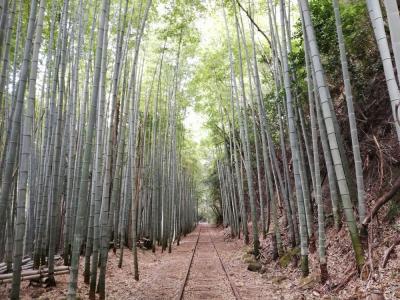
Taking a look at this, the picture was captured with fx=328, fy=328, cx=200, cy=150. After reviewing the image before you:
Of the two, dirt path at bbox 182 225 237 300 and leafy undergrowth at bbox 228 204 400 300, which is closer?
leafy undergrowth at bbox 228 204 400 300

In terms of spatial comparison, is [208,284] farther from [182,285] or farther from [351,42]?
[351,42]

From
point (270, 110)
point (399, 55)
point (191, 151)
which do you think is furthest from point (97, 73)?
point (191, 151)

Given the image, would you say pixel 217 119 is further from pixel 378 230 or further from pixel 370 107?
pixel 378 230

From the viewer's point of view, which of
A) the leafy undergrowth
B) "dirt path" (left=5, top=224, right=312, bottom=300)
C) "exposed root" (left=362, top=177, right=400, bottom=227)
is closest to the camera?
the leafy undergrowth

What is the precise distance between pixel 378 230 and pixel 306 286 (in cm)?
125

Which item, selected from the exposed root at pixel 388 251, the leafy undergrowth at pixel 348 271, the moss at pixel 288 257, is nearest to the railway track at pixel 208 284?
the leafy undergrowth at pixel 348 271

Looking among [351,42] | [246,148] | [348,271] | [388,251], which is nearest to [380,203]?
[388,251]

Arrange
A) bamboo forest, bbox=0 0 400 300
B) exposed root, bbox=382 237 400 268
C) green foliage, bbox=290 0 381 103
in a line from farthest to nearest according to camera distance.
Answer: green foliage, bbox=290 0 381 103
exposed root, bbox=382 237 400 268
bamboo forest, bbox=0 0 400 300

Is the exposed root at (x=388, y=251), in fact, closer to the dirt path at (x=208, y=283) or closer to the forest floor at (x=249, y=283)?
the forest floor at (x=249, y=283)

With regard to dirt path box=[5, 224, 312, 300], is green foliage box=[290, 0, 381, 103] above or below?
above

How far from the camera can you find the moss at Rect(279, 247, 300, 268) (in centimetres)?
603

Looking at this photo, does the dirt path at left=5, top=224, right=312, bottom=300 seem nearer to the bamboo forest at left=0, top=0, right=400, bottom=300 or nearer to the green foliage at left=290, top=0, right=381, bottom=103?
the bamboo forest at left=0, top=0, right=400, bottom=300

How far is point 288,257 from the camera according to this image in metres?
6.27

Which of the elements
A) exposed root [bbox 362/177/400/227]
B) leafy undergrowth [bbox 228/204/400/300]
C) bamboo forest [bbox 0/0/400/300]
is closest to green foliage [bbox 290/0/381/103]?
bamboo forest [bbox 0/0/400/300]
